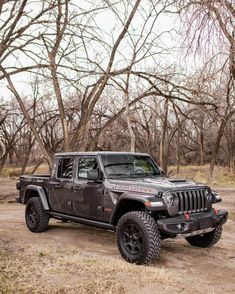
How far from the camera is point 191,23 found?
6668 mm

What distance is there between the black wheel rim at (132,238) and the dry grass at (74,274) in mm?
263

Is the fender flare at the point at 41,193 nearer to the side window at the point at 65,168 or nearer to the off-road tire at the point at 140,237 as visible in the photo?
the side window at the point at 65,168

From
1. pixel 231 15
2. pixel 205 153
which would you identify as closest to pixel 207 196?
pixel 231 15

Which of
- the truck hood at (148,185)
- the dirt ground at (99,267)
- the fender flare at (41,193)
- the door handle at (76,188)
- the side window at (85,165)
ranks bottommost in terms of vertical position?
the dirt ground at (99,267)

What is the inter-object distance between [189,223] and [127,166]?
1810mm

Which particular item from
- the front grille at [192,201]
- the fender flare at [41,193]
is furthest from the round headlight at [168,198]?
the fender flare at [41,193]

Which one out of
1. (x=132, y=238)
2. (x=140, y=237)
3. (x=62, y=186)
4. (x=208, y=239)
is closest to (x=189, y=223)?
(x=140, y=237)

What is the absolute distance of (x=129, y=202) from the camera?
6723 millimetres

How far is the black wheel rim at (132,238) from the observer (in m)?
6.25

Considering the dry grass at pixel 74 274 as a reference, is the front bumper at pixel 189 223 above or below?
above

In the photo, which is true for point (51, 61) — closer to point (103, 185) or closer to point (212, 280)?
point (103, 185)

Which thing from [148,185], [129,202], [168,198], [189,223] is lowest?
[189,223]

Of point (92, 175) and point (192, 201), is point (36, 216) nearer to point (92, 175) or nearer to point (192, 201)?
point (92, 175)

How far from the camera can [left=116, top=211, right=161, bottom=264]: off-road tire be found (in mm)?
6031
